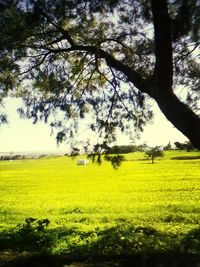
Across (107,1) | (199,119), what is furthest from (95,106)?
(199,119)

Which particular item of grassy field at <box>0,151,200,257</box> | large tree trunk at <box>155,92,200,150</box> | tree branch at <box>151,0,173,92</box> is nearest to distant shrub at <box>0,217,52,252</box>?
grassy field at <box>0,151,200,257</box>

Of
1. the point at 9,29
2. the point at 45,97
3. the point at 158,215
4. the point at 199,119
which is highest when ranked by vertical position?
the point at 9,29

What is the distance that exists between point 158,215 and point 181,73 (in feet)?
34.2

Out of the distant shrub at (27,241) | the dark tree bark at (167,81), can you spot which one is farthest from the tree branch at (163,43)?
the distant shrub at (27,241)

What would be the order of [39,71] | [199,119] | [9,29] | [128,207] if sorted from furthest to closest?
[128,207]
[39,71]
[9,29]
[199,119]

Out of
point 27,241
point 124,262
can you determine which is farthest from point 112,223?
point 124,262

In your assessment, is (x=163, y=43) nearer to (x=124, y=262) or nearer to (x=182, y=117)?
(x=182, y=117)

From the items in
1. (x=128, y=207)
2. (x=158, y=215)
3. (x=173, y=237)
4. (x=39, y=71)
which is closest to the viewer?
(x=39, y=71)

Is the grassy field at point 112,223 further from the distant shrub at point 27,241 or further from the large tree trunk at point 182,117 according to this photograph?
the large tree trunk at point 182,117

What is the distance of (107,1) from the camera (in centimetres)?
916

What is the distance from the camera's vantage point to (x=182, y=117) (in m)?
8.17

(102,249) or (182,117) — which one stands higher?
(182,117)

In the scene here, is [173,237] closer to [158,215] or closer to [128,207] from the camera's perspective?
[158,215]

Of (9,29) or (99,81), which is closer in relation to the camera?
(9,29)
